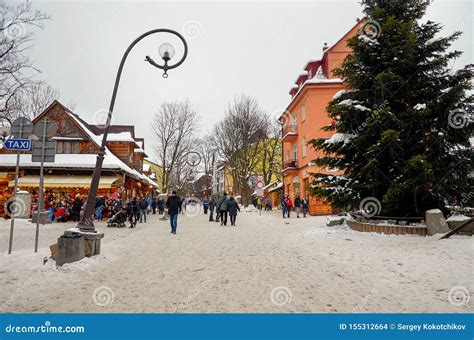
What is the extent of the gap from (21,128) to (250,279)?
681 cm

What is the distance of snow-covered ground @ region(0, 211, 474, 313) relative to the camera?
419 centimetres

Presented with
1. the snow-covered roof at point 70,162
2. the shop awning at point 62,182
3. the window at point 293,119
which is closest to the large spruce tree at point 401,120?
the snow-covered roof at point 70,162

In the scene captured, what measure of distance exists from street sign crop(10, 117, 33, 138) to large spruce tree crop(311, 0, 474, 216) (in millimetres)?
10252

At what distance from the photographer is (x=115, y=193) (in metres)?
22.5

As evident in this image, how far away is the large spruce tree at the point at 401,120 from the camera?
35.7 feet

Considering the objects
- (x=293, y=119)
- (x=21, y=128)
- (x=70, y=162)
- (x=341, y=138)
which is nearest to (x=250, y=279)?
(x=21, y=128)

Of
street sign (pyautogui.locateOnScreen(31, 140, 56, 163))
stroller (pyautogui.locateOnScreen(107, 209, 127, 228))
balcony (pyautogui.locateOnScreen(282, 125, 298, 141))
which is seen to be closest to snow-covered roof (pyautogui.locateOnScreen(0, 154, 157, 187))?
stroller (pyautogui.locateOnScreen(107, 209, 127, 228))

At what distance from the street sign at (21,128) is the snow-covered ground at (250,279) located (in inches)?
119

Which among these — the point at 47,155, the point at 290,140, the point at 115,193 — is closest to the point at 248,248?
the point at 47,155

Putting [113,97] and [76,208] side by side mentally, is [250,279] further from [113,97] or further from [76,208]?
[76,208]

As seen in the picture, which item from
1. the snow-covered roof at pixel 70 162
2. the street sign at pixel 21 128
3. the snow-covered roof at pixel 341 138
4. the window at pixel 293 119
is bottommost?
the street sign at pixel 21 128

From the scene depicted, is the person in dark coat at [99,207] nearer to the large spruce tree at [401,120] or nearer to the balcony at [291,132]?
the large spruce tree at [401,120]

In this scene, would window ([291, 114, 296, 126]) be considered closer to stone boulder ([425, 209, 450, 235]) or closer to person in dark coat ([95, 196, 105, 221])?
person in dark coat ([95, 196, 105, 221])

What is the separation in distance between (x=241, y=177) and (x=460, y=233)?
107 feet
